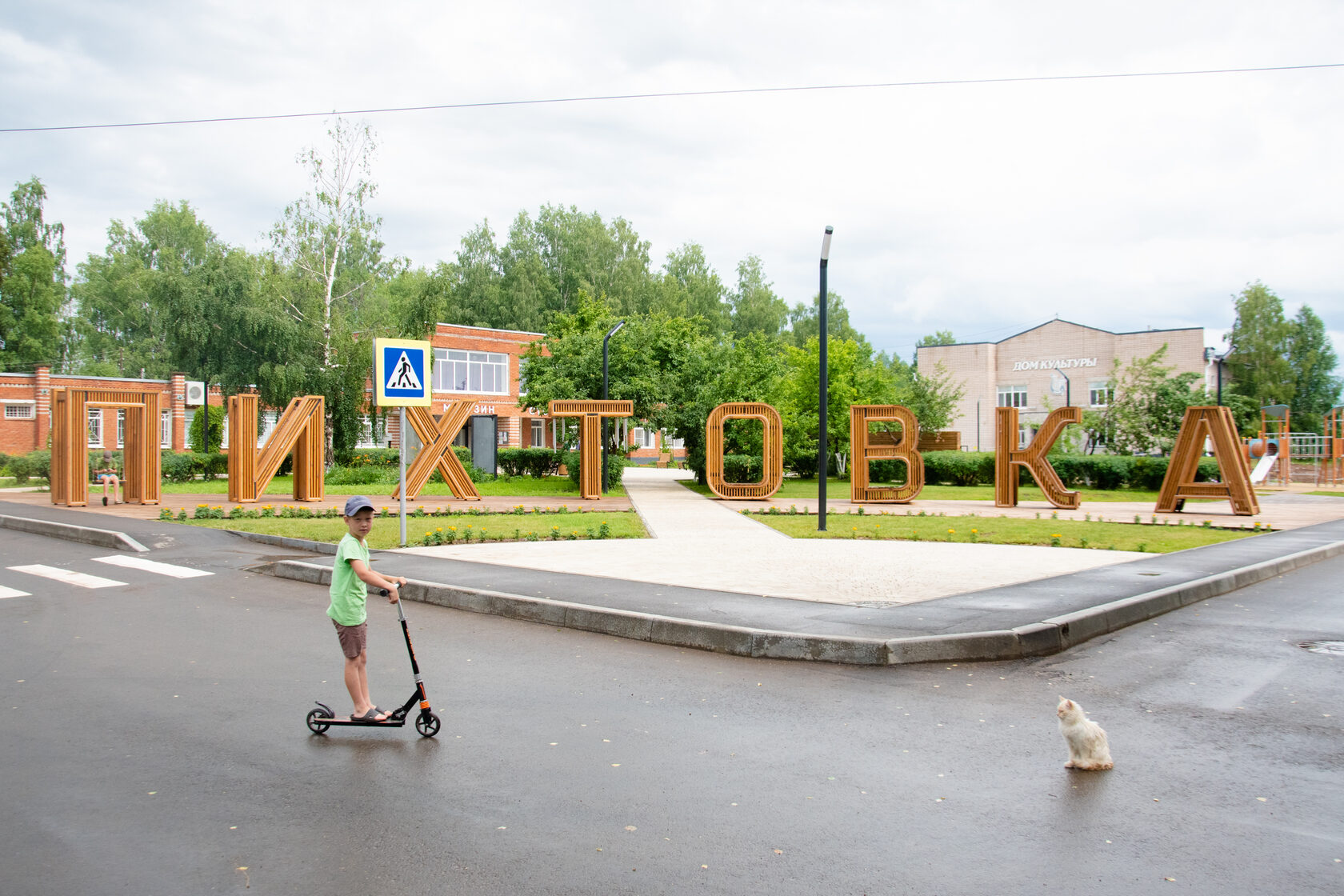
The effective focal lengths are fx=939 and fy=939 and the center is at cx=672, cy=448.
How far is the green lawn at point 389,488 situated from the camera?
93.9ft

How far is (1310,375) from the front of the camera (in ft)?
258

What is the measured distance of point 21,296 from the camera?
62531 millimetres

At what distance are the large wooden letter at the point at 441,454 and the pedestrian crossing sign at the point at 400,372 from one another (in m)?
10.0

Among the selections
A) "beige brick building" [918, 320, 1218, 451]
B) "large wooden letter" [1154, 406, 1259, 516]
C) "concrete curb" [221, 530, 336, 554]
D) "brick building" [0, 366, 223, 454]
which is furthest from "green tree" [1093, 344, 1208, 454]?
"brick building" [0, 366, 223, 454]

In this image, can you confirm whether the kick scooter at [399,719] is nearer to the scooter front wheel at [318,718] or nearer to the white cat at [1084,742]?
the scooter front wheel at [318,718]

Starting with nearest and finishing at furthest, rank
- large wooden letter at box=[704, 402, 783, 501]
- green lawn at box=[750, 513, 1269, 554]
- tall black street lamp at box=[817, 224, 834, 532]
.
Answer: green lawn at box=[750, 513, 1269, 554] → tall black street lamp at box=[817, 224, 834, 532] → large wooden letter at box=[704, 402, 783, 501]

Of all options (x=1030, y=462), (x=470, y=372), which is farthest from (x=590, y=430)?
(x=470, y=372)

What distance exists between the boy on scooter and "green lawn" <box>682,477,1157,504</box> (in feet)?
76.6

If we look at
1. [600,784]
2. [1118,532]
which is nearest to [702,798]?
[600,784]

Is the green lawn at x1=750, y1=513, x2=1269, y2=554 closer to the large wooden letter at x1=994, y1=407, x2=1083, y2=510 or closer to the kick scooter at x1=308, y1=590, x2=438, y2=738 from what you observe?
the large wooden letter at x1=994, y1=407, x2=1083, y2=510

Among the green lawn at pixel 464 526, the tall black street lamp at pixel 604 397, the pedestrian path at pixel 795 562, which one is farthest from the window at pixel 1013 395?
the pedestrian path at pixel 795 562

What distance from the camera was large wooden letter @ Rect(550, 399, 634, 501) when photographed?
27.7 m

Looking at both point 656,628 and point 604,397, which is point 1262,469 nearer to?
point 604,397

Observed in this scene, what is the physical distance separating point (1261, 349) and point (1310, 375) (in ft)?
30.6
